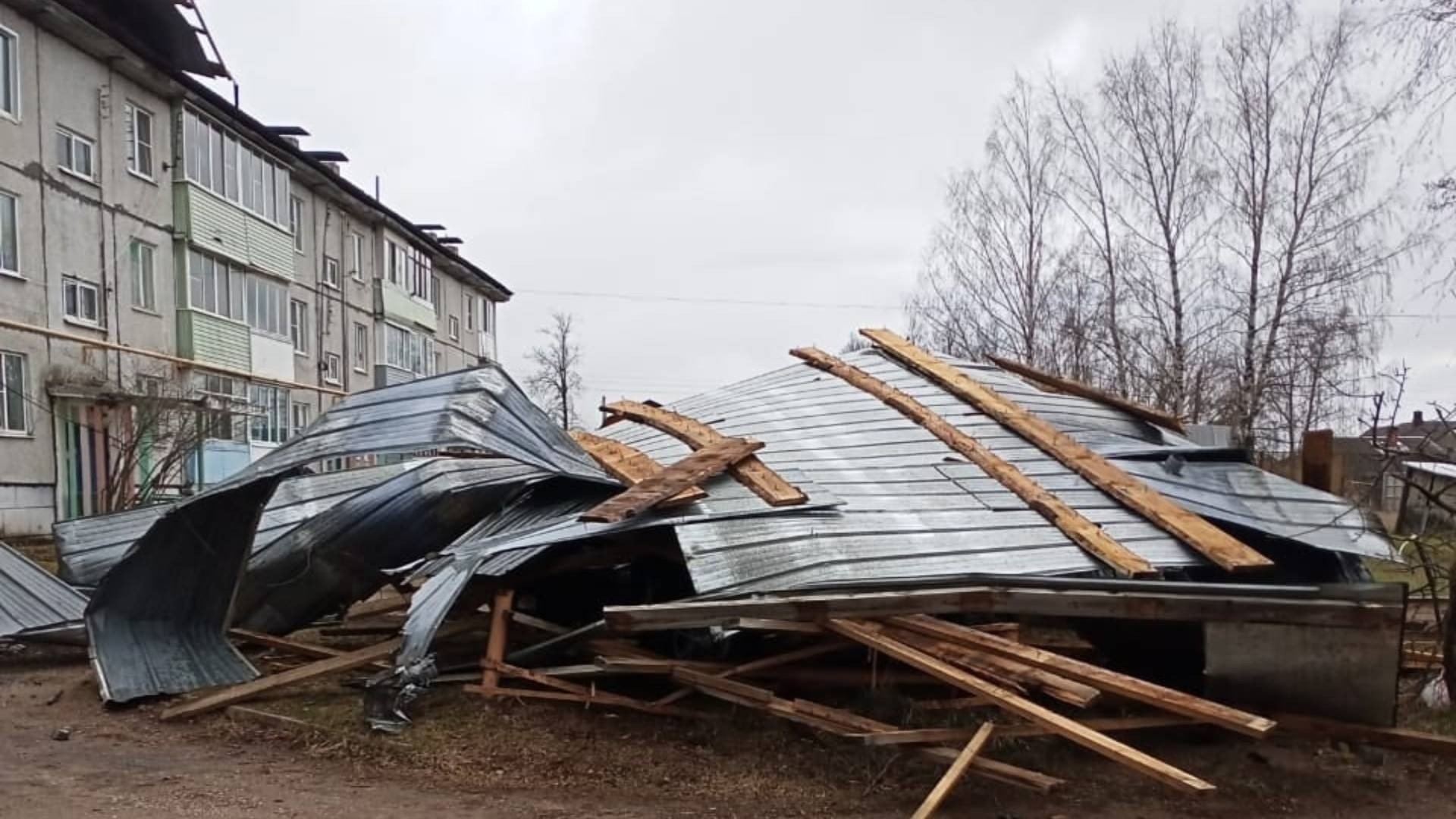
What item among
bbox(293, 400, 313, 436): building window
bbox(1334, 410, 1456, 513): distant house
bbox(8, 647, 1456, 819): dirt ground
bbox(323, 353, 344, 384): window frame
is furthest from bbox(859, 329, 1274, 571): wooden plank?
bbox(323, 353, 344, 384): window frame

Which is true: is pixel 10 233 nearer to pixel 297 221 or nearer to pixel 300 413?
pixel 300 413

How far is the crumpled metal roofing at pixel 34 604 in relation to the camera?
8156 mm

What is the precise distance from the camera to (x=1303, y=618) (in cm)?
522

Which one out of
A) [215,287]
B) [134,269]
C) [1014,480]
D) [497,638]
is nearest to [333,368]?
[215,287]

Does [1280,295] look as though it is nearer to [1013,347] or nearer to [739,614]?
[1013,347]

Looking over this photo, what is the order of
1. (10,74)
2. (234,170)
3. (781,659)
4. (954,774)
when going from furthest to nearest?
1. (234,170)
2. (10,74)
3. (781,659)
4. (954,774)

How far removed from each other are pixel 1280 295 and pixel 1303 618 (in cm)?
1690

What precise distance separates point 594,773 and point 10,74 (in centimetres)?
1677

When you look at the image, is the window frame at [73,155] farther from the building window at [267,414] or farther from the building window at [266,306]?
the building window at [267,414]

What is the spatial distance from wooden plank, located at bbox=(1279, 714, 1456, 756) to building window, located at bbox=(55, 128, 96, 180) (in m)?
19.4

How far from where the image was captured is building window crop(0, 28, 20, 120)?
16.4 metres

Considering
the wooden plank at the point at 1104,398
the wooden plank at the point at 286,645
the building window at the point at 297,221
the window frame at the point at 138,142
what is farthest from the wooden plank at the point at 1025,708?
the building window at the point at 297,221

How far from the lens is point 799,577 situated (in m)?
5.88

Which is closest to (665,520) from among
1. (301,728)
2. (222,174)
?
(301,728)
